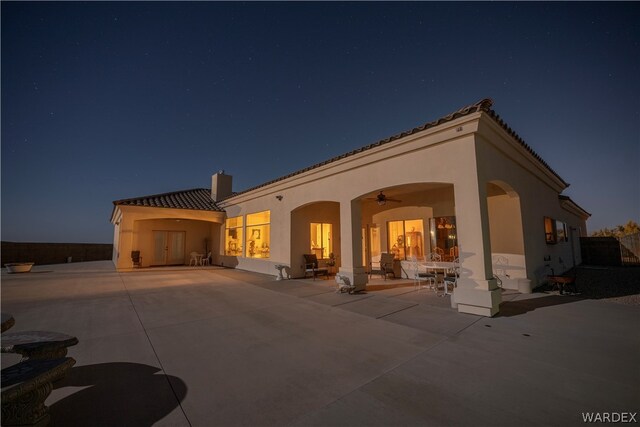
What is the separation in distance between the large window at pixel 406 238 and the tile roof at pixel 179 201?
10.5 m

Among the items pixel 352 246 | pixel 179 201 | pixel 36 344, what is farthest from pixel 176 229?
pixel 36 344

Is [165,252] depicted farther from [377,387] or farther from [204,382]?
[377,387]

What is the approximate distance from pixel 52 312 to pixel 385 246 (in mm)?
9954

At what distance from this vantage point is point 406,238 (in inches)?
416

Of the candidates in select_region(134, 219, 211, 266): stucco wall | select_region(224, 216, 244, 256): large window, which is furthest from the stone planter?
select_region(224, 216, 244, 256): large window

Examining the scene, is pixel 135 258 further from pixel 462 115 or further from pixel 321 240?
pixel 462 115

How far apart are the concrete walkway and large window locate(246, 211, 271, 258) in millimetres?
6257

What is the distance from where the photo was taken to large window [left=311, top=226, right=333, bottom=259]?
1165 centimetres

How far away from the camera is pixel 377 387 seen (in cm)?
264

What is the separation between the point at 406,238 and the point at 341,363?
8.09 meters

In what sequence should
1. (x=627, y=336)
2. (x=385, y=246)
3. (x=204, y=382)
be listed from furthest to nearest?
(x=385, y=246), (x=627, y=336), (x=204, y=382)

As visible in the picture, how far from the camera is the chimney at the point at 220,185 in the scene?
57.6 ft

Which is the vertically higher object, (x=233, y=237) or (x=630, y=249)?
(x=233, y=237)

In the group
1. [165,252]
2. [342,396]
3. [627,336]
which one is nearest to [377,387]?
[342,396]
